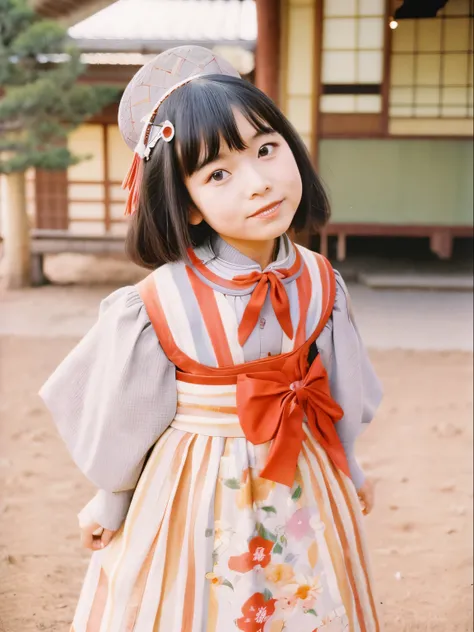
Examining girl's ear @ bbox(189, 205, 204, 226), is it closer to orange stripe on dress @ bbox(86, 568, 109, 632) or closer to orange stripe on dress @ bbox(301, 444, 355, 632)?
orange stripe on dress @ bbox(301, 444, 355, 632)

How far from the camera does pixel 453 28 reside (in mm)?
3713

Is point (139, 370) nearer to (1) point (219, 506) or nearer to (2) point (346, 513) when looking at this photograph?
(1) point (219, 506)

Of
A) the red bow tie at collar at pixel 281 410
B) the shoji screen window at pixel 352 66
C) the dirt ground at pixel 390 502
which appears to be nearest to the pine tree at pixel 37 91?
the shoji screen window at pixel 352 66

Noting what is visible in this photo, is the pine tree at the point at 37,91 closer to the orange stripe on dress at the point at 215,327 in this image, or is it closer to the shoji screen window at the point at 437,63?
the shoji screen window at the point at 437,63

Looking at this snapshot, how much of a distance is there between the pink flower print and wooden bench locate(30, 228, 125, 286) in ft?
16.9

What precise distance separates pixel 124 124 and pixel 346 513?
0.63 m

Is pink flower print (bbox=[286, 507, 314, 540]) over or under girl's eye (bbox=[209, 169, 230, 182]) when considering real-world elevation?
under

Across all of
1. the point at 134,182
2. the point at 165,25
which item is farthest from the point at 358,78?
the point at 134,182

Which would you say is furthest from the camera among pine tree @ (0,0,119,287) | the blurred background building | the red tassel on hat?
pine tree @ (0,0,119,287)

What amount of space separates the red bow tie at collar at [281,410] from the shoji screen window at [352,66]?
3.14 m

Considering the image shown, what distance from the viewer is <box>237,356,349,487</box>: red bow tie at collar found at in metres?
1.03

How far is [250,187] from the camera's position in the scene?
1004mm

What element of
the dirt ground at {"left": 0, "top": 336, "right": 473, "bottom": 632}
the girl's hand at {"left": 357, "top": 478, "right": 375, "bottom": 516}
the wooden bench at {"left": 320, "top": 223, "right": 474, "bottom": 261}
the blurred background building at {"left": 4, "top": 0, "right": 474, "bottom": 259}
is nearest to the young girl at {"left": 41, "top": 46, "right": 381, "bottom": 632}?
the girl's hand at {"left": 357, "top": 478, "right": 375, "bottom": 516}

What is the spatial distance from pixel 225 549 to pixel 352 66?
11.2ft
